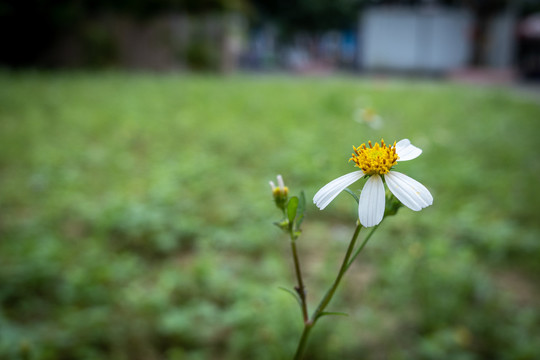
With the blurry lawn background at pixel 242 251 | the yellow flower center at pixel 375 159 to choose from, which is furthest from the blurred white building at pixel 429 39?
the yellow flower center at pixel 375 159

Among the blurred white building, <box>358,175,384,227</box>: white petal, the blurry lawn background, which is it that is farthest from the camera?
the blurred white building

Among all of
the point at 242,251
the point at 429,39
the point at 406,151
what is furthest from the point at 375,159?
the point at 429,39

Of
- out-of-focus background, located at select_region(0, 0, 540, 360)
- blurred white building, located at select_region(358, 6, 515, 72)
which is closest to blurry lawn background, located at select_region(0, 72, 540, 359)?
out-of-focus background, located at select_region(0, 0, 540, 360)

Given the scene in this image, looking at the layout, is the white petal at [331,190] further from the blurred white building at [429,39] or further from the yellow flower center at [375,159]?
the blurred white building at [429,39]

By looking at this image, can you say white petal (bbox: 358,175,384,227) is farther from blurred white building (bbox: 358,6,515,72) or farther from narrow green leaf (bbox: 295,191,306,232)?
blurred white building (bbox: 358,6,515,72)

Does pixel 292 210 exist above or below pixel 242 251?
above

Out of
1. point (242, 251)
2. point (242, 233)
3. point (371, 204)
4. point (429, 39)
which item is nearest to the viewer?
point (371, 204)

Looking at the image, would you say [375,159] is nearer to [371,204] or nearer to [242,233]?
[371,204]
